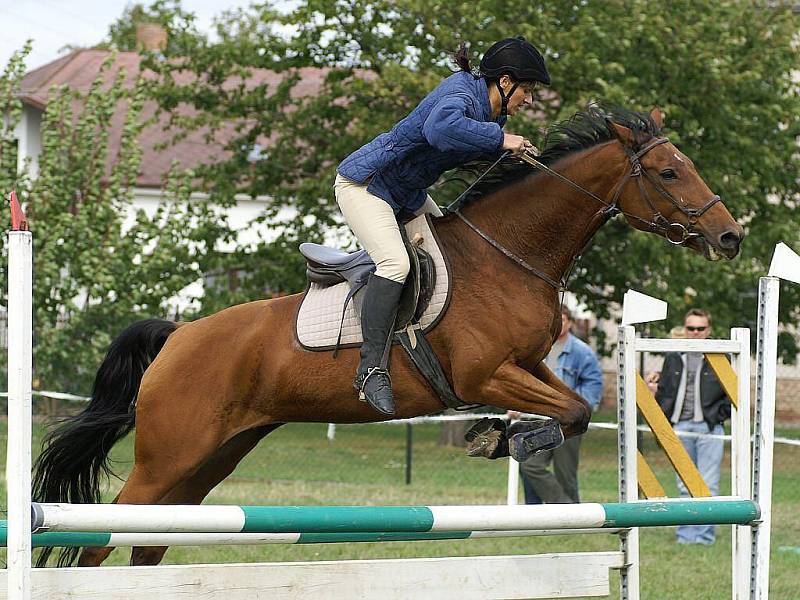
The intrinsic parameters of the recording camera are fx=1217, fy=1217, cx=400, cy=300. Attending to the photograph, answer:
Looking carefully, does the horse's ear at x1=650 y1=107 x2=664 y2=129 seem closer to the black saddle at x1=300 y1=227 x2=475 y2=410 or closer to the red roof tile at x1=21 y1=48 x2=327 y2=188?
the black saddle at x1=300 y1=227 x2=475 y2=410

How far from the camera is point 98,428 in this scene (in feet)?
17.2

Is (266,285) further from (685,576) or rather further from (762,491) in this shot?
(762,491)

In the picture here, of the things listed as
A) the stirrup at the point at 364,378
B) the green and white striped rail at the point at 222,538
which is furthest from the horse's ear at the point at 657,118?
the green and white striped rail at the point at 222,538

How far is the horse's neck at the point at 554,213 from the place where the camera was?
4.62m

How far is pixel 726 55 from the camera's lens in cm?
1609

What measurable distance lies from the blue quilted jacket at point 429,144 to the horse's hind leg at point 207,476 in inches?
42.0

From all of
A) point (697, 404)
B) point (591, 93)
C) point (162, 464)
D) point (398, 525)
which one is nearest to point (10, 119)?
point (591, 93)

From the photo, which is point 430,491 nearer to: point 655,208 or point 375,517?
point 655,208

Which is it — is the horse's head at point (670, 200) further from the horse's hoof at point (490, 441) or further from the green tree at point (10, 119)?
the green tree at point (10, 119)

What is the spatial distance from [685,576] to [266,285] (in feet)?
34.7

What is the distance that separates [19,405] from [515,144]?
2.23 m

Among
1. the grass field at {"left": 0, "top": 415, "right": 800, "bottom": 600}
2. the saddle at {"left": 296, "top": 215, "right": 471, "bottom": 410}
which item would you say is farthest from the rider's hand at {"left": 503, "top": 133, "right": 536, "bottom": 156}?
the grass field at {"left": 0, "top": 415, "right": 800, "bottom": 600}

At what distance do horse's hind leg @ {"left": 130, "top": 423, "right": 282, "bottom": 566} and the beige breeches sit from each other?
33.7 inches

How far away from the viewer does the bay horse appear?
446 centimetres
